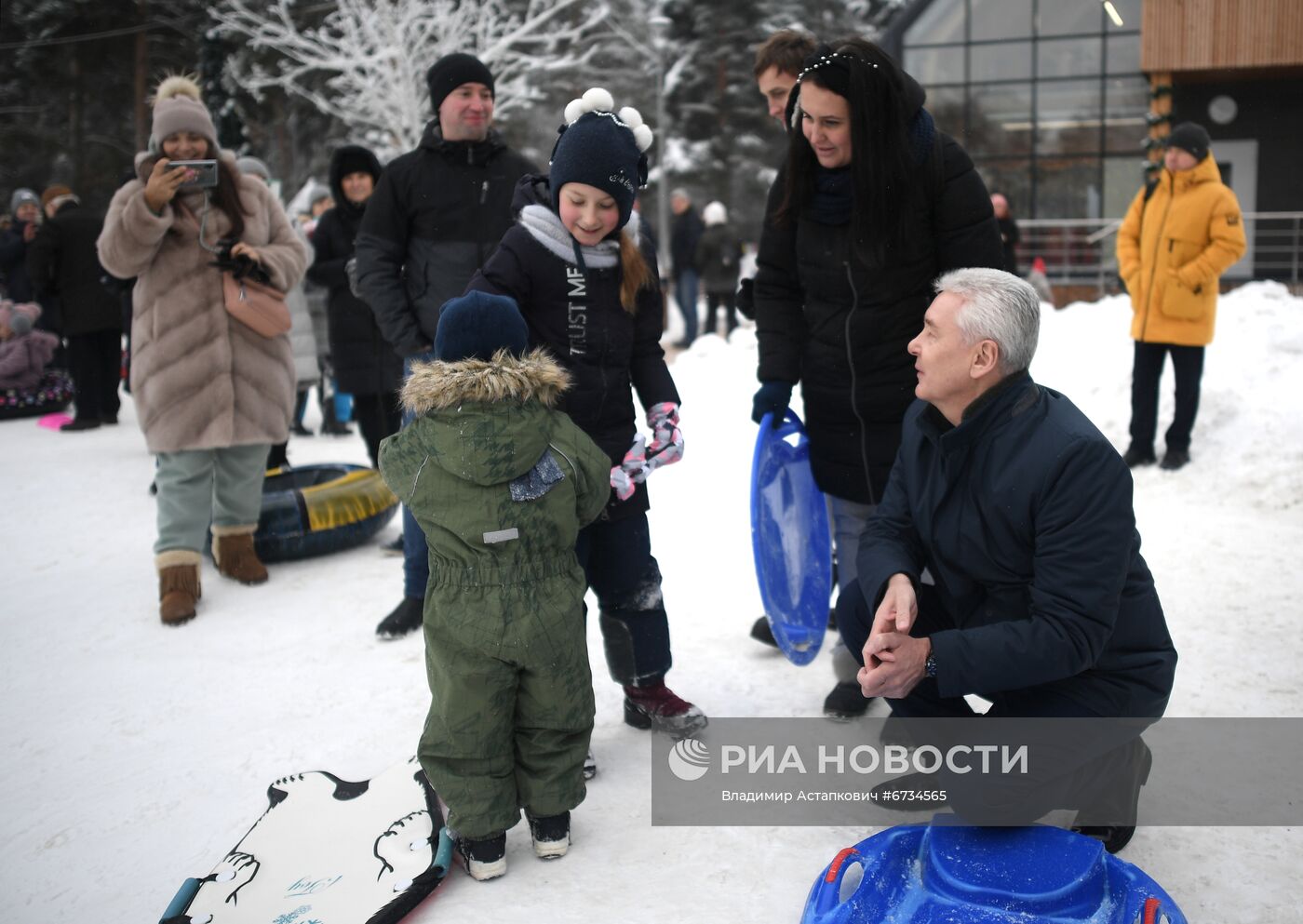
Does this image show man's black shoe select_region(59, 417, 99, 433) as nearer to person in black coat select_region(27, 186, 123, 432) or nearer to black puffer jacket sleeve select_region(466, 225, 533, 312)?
person in black coat select_region(27, 186, 123, 432)

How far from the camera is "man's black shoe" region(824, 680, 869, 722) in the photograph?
3359 millimetres

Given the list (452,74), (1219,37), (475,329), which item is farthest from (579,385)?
(1219,37)

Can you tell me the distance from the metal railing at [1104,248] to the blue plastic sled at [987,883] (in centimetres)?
1551

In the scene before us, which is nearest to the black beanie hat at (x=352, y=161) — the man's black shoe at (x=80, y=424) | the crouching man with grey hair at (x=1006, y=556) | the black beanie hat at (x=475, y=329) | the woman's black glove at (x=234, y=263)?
the woman's black glove at (x=234, y=263)

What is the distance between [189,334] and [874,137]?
2.98m

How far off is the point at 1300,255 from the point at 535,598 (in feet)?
60.0

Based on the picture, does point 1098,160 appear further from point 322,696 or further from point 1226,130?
point 322,696

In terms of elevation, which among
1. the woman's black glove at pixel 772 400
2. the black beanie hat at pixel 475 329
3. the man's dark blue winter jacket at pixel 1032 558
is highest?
the black beanie hat at pixel 475 329

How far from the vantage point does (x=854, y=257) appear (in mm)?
3217

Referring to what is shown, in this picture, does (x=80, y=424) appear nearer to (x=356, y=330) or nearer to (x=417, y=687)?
(x=356, y=330)

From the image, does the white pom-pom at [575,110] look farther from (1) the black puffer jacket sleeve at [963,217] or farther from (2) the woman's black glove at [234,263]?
(2) the woman's black glove at [234,263]

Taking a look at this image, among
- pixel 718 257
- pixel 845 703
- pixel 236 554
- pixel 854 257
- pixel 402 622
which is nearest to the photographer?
pixel 854 257

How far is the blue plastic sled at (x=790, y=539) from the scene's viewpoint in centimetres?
346

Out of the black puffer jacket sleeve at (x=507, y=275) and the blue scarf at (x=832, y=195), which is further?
the blue scarf at (x=832, y=195)
